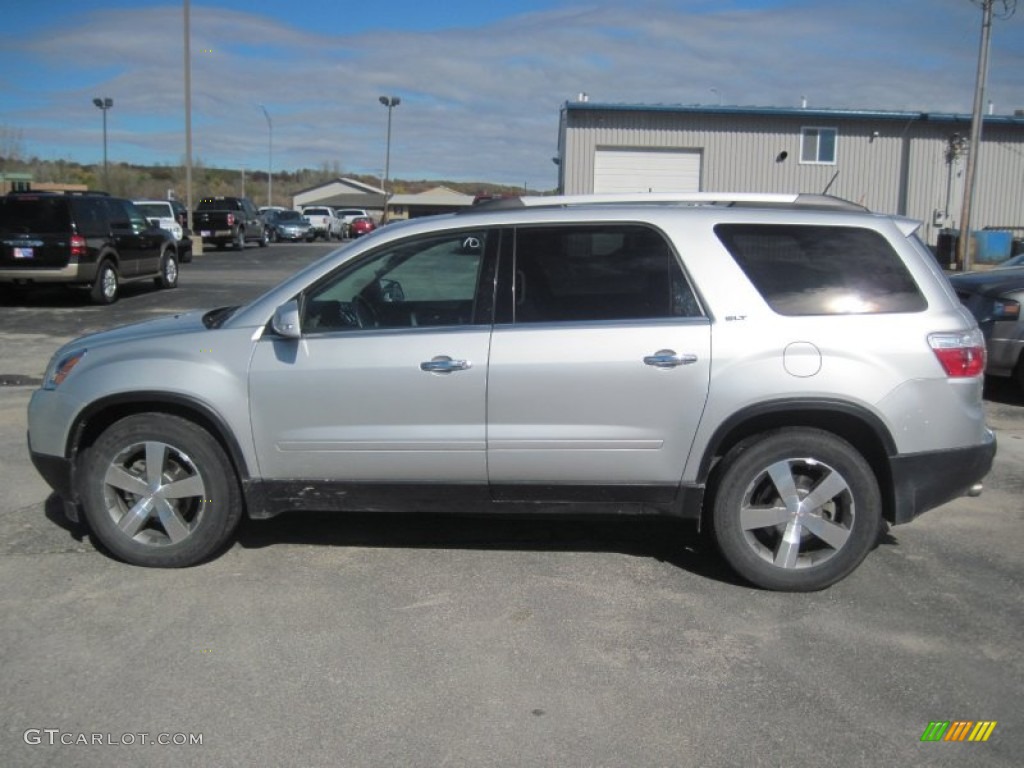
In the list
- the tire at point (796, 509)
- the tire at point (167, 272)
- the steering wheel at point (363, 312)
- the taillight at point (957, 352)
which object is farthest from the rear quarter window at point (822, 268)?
the tire at point (167, 272)

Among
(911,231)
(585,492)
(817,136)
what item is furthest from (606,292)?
(817,136)

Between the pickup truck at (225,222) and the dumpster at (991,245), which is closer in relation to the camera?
the dumpster at (991,245)

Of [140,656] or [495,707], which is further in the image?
[140,656]

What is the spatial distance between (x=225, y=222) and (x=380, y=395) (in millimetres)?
32275

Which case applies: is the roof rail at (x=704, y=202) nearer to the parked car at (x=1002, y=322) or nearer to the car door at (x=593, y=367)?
the car door at (x=593, y=367)

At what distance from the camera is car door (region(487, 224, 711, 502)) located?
436 centimetres

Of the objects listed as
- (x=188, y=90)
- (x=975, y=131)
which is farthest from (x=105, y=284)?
(x=975, y=131)

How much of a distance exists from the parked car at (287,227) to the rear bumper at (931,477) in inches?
1691

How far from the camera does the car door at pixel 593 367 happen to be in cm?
436

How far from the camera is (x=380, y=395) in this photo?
4461mm

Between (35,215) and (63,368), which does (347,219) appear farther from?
(63,368)

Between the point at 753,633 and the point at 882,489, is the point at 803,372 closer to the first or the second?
the point at 882,489

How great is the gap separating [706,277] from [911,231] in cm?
105

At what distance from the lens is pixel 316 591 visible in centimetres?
450
